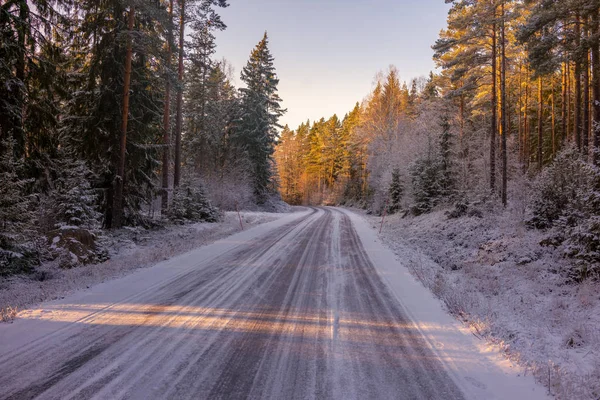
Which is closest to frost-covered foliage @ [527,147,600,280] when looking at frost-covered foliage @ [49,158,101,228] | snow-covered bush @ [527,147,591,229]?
snow-covered bush @ [527,147,591,229]

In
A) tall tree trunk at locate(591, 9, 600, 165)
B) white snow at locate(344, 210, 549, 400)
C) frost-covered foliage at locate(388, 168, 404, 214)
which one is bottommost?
white snow at locate(344, 210, 549, 400)

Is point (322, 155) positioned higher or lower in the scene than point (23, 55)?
higher

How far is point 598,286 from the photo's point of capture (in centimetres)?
645

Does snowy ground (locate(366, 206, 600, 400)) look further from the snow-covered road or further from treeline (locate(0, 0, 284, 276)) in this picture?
treeline (locate(0, 0, 284, 276))

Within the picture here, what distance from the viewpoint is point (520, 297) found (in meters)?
7.02

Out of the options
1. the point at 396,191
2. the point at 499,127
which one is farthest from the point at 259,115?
the point at 499,127

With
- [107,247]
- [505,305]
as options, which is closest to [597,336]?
[505,305]

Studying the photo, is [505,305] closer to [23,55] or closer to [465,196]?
[465,196]

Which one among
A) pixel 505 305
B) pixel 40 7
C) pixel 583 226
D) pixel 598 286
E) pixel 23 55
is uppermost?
pixel 40 7

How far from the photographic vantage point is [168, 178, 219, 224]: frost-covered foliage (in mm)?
17359

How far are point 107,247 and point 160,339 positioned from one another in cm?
817

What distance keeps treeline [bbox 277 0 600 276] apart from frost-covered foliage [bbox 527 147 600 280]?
0.03 m

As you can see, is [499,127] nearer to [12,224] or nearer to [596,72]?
[596,72]

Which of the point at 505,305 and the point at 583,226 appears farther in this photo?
the point at 583,226
